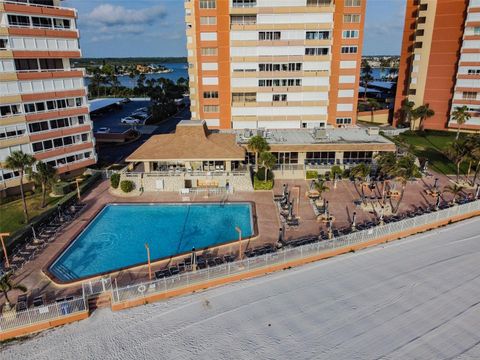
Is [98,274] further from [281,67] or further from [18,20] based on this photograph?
[281,67]

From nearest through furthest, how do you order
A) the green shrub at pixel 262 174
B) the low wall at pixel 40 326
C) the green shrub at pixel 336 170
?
the low wall at pixel 40 326 < the green shrub at pixel 262 174 < the green shrub at pixel 336 170

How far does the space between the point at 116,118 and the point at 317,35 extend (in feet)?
180

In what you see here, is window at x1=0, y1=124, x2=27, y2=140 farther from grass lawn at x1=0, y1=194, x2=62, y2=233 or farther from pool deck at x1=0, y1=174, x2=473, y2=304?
pool deck at x1=0, y1=174, x2=473, y2=304

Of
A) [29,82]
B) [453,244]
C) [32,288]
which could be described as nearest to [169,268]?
[32,288]

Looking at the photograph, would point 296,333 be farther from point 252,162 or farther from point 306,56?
point 306,56

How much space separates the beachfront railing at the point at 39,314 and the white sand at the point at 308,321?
98 cm

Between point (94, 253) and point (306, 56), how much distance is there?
44.2 meters

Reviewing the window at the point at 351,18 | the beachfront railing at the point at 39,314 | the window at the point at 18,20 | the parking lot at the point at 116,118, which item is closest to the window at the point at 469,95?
the window at the point at 351,18

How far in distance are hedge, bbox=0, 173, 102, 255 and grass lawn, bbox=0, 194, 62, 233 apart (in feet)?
4.69

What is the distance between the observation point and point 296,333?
23297 millimetres

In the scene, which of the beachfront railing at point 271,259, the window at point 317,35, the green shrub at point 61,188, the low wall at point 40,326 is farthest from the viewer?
the window at point 317,35

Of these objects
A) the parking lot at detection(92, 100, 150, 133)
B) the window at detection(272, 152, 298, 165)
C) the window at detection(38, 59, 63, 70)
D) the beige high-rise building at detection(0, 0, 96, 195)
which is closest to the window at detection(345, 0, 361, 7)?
the window at detection(272, 152, 298, 165)

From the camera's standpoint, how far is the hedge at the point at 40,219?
31.4 meters

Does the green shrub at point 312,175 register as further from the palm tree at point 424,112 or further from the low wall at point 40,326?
the palm tree at point 424,112
